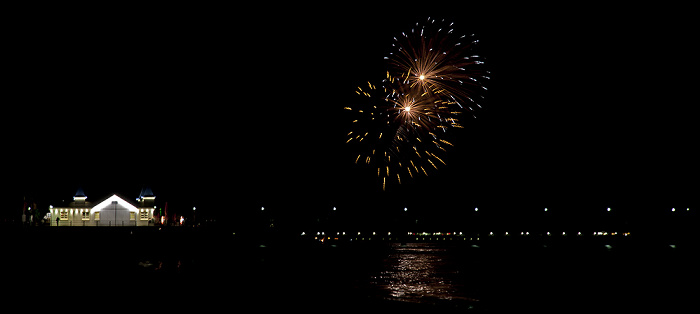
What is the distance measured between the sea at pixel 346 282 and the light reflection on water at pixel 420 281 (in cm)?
3

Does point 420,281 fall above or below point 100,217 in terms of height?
below

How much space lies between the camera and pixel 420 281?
18875 millimetres

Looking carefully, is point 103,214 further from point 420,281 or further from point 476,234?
point 420,281

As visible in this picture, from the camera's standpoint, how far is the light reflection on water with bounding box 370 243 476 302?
15.6 meters

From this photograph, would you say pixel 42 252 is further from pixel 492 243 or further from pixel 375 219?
pixel 375 219

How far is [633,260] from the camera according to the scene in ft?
94.5

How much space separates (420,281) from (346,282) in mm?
2395

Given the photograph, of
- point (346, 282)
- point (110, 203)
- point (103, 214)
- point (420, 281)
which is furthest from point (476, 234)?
point (103, 214)

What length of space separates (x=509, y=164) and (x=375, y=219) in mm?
36485

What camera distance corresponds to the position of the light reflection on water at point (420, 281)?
1559 cm

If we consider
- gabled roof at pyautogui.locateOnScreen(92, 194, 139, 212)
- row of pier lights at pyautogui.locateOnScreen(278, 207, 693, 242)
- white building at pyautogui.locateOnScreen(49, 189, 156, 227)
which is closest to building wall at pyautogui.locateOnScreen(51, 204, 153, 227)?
white building at pyautogui.locateOnScreen(49, 189, 156, 227)

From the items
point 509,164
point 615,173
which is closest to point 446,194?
point 509,164

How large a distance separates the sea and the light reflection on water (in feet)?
0.11

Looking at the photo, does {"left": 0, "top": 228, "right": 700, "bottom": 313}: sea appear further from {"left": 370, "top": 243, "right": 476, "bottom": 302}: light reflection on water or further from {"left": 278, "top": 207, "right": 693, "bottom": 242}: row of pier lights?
{"left": 278, "top": 207, "right": 693, "bottom": 242}: row of pier lights
